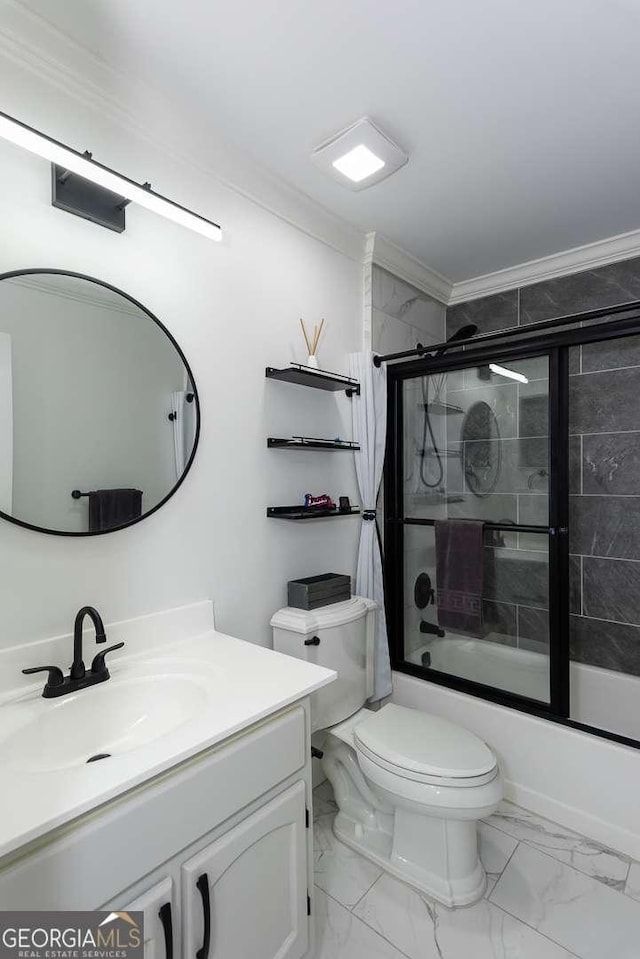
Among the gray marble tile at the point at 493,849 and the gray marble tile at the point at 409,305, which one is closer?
→ the gray marble tile at the point at 493,849

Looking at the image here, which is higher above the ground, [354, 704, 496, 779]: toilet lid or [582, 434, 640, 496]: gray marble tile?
[582, 434, 640, 496]: gray marble tile

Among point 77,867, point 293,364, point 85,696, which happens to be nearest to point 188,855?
point 77,867

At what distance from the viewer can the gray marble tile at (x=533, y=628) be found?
6.44 ft

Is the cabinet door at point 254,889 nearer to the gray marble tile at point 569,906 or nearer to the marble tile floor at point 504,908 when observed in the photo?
the marble tile floor at point 504,908

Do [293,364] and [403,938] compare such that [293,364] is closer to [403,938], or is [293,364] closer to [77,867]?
[77,867]

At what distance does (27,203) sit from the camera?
3.98ft

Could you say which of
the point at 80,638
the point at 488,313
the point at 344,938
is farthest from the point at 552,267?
the point at 344,938

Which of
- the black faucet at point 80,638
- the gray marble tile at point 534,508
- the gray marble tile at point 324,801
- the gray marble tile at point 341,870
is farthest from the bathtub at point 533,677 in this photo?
the black faucet at point 80,638

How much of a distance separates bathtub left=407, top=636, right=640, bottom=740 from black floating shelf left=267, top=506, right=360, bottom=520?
88 centimetres

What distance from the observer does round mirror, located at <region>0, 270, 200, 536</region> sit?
1.19 metres

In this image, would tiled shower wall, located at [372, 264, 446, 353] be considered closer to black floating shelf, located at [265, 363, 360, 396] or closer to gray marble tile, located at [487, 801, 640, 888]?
black floating shelf, located at [265, 363, 360, 396]

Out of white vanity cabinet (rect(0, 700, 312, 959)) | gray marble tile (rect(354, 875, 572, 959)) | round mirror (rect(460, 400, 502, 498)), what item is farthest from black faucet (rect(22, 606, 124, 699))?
round mirror (rect(460, 400, 502, 498))

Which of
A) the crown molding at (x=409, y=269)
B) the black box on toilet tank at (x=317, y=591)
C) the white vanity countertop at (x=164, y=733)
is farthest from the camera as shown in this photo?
the crown molding at (x=409, y=269)

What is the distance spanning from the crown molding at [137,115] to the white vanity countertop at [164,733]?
1464 mm
